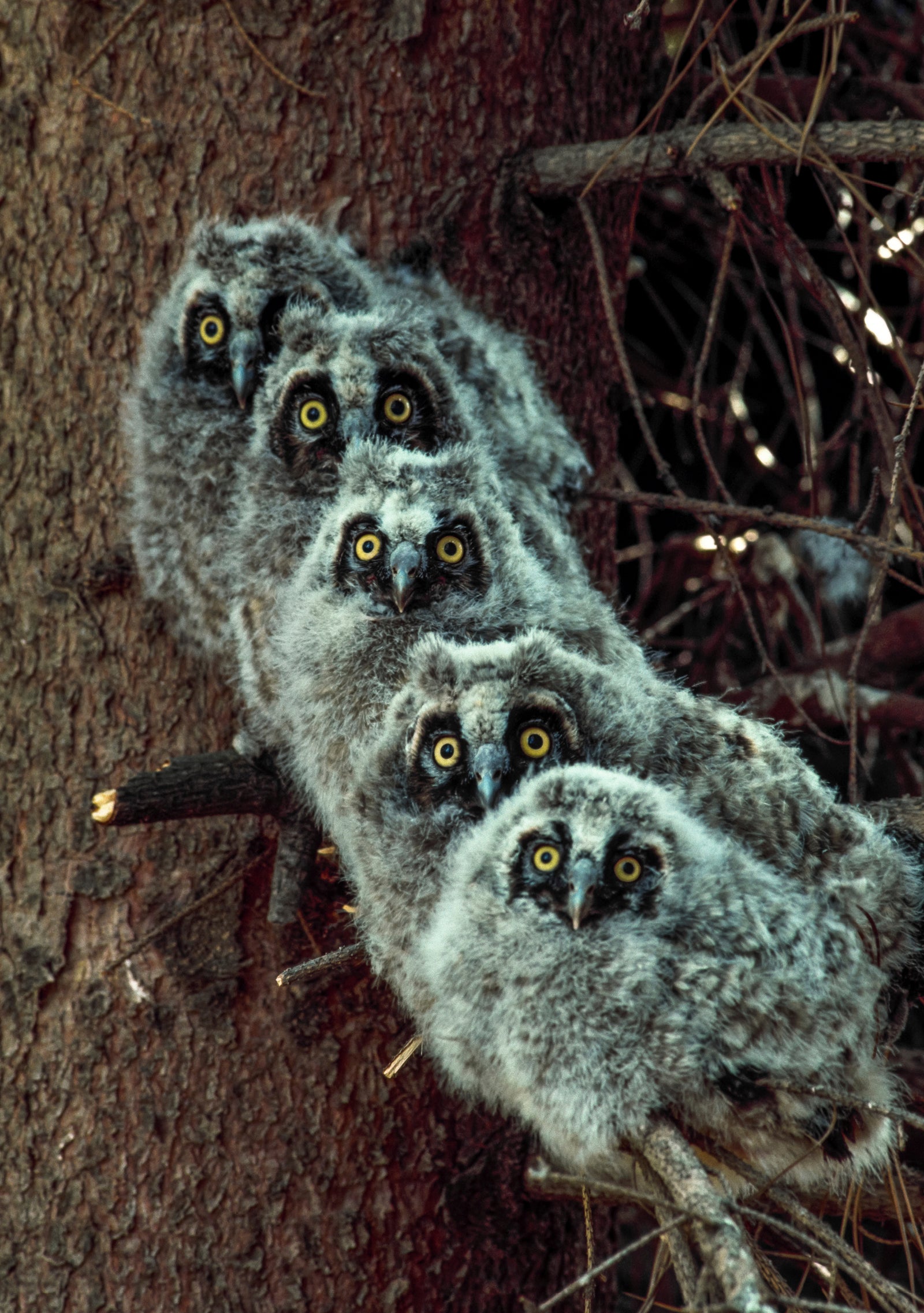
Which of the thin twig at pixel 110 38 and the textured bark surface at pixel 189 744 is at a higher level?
the thin twig at pixel 110 38

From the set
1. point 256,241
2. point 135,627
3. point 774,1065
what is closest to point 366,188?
point 256,241

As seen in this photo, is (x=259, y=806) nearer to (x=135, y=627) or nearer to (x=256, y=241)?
(x=135, y=627)

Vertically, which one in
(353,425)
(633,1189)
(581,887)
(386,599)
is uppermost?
(353,425)

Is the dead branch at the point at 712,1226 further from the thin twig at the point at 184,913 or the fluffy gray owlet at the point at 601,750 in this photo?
the thin twig at the point at 184,913

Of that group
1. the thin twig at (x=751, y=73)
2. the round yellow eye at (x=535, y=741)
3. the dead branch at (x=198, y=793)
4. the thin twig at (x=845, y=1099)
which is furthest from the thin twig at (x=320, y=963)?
the thin twig at (x=751, y=73)

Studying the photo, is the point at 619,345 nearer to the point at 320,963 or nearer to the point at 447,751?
the point at 447,751

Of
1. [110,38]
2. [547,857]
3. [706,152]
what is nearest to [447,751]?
[547,857]

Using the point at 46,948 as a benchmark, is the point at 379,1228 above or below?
below
